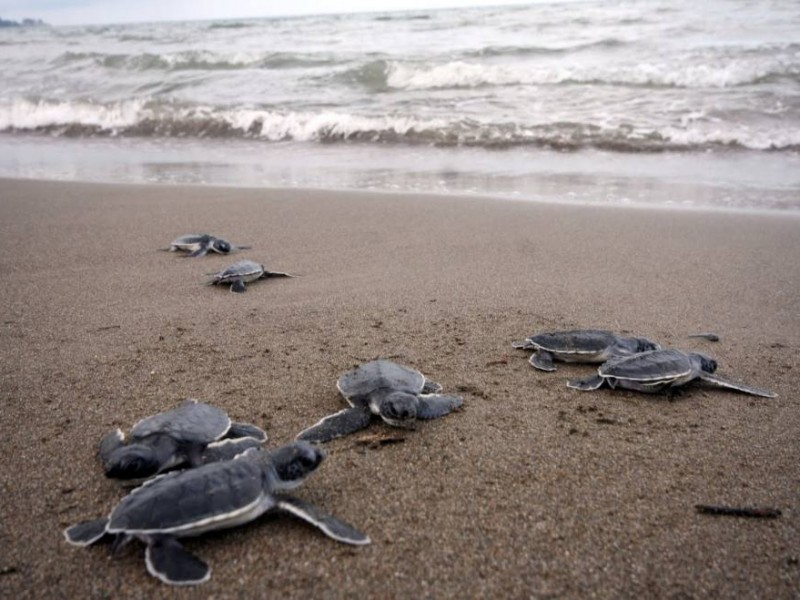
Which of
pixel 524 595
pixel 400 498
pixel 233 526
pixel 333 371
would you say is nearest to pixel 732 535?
pixel 524 595

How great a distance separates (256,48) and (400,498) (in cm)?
2048

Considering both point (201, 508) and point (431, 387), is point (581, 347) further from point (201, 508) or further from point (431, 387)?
point (201, 508)

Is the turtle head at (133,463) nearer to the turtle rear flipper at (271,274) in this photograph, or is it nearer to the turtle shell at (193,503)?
the turtle shell at (193,503)

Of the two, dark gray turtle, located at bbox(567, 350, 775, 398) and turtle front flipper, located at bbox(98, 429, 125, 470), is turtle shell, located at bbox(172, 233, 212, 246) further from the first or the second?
dark gray turtle, located at bbox(567, 350, 775, 398)

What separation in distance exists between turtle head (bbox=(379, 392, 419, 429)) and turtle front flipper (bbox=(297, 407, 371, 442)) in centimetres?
8

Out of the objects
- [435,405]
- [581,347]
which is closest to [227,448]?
[435,405]

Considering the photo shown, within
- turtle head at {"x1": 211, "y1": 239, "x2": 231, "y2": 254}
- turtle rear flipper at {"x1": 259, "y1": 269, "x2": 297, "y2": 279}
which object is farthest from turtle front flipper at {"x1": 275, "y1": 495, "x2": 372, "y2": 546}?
turtle head at {"x1": 211, "y1": 239, "x2": 231, "y2": 254}

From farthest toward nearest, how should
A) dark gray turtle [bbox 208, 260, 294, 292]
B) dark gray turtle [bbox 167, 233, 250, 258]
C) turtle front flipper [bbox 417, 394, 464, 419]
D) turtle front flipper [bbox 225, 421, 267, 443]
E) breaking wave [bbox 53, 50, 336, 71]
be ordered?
breaking wave [bbox 53, 50, 336, 71] < dark gray turtle [bbox 167, 233, 250, 258] < dark gray turtle [bbox 208, 260, 294, 292] < turtle front flipper [bbox 417, 394, 464, 419] < turtle front flipper [bbox 225, 421, 267, 443]

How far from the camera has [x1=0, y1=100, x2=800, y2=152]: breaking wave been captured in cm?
838

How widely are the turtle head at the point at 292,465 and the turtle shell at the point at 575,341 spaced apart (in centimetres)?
137

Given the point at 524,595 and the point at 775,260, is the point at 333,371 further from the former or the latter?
the point at 775,260

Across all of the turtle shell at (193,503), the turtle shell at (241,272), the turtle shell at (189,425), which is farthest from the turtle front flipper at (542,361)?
the turtle shell at (241,272)

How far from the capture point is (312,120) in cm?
1014

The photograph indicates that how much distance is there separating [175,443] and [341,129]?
8.59 meters
